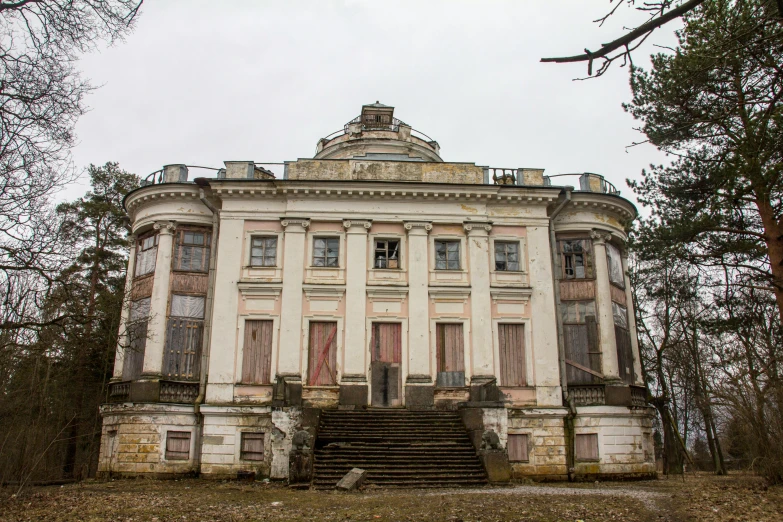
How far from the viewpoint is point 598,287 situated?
22.1 metres

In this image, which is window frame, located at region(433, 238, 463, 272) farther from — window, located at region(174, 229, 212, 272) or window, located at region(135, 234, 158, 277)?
window, located at region(135, 234, 158, 277)

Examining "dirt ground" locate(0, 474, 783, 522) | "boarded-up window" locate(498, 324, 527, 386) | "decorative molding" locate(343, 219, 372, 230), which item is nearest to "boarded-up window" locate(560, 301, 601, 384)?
"boarded-up window" locate(498, 324, 527, 386)

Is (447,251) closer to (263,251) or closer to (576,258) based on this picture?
(576,258)

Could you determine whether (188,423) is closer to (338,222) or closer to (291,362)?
(291,362)

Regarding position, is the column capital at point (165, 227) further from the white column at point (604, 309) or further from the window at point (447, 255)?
the white column at point (604, 309)

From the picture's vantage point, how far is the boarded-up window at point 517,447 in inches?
783

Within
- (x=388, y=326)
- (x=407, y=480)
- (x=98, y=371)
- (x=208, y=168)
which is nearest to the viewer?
(x=407, y=480)

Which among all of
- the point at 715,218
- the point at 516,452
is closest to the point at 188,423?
the point at 516,452

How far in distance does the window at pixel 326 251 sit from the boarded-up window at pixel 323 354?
211 centimetres

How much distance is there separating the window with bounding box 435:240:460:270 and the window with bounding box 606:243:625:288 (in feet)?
18.2

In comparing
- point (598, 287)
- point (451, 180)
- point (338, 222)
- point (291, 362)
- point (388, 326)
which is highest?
point (451, 180)

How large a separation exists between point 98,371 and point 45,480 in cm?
1349

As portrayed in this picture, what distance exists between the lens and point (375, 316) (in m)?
21.1

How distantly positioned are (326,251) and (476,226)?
17.5 feet
